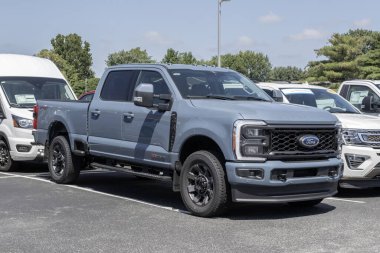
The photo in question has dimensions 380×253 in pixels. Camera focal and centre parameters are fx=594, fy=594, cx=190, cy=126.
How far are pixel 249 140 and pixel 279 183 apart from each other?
62 centimetres

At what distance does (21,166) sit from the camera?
1322cm

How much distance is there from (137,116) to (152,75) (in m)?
0.67

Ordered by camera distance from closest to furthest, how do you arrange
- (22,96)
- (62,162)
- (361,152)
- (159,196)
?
(361,152) → (159,196) → (62,162) → (22,96)

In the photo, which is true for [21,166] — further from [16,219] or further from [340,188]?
[340,188]

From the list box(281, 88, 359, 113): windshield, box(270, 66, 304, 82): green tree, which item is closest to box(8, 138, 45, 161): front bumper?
box(281, 88, 359, 113): windshield

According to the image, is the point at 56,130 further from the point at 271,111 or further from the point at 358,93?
the point at 358,93

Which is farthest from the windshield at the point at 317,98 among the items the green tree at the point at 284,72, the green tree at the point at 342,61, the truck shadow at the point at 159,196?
the green tree at the point at 284,72

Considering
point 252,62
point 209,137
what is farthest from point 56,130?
point 252,62

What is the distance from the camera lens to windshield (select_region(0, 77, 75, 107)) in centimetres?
1261

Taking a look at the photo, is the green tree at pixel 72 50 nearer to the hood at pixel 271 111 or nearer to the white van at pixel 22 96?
the white van at pixel 22 96

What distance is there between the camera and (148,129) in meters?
8.22

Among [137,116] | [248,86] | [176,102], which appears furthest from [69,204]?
[248,86]

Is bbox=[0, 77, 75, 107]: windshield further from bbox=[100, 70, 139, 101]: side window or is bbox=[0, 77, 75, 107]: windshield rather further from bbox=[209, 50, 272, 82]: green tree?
bbox=[209, 50, 272, 82]: green tree

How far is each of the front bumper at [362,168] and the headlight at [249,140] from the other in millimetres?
2642
